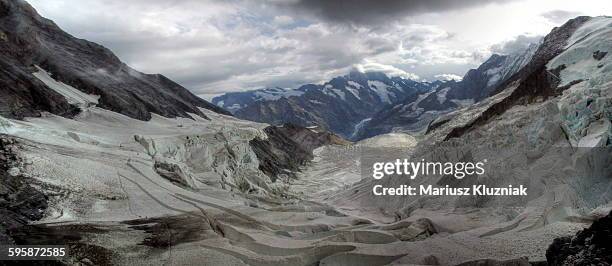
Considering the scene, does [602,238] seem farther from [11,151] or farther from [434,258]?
[11,151]

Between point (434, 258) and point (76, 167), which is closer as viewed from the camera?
point (434, 258)

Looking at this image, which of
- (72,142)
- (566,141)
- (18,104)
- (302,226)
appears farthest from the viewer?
(18,104)

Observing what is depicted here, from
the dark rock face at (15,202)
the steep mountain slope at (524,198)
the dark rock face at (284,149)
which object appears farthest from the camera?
the dark rock face at (284,149)

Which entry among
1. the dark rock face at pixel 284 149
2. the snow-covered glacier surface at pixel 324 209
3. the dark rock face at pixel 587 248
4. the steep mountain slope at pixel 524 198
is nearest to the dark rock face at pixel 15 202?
the snow-covered glacier surface at pixel 324 209

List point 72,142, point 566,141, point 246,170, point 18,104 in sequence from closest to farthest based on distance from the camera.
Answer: point 566,141 < point 72,142 < point 18,104 < point 246,170

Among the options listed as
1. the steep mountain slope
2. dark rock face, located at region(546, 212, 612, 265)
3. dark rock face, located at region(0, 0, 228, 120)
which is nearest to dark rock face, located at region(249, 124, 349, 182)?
dark rock face, located at region(0, 0, 228, 120)

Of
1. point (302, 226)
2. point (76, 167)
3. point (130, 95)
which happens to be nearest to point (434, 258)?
point (302, 226)

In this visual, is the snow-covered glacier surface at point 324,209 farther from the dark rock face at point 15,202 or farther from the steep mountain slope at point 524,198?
the dark rock face at point 15,202
